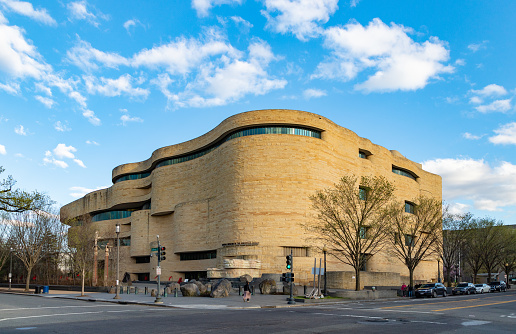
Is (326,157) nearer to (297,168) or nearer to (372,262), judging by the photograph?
(297,168)

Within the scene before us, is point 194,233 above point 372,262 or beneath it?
above

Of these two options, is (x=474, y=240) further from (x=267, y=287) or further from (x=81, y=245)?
(x=81, y=245)

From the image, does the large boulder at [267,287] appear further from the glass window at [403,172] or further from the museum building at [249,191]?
the glass window at [403,172]

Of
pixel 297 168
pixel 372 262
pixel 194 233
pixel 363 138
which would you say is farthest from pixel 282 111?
pixel 372 262

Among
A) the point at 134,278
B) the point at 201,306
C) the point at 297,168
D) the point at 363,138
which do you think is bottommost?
the point at 134,278

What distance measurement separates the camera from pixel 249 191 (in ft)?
201

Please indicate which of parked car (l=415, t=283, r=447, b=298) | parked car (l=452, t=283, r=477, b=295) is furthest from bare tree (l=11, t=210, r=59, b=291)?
parked car (l=452, t=283, r=477, b=295)

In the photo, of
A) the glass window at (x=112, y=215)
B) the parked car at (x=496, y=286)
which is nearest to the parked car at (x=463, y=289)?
the parked car at (x=496, y=286)

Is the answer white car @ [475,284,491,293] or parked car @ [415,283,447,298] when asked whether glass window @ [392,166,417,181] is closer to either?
white car @ [475,284,491,293]

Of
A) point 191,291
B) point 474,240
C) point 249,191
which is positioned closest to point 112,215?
point 249,191

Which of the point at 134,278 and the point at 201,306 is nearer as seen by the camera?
the point at 201,306

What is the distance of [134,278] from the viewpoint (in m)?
91.1

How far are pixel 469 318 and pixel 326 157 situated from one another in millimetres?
45321

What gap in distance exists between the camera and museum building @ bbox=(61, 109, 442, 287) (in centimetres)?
6012
